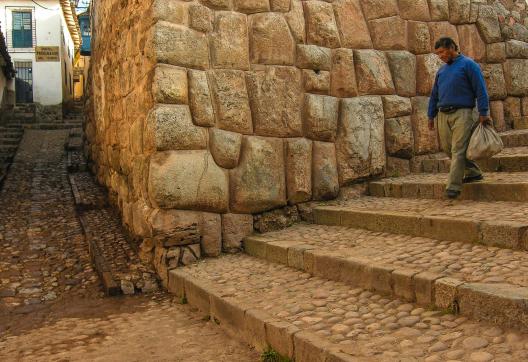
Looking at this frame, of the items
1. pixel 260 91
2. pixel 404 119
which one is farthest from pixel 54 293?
pixel 404 119

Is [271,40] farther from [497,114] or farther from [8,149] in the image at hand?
[8,149]

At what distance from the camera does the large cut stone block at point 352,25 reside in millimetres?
5637

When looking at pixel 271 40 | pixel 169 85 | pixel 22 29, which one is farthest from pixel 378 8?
pixel 22 29

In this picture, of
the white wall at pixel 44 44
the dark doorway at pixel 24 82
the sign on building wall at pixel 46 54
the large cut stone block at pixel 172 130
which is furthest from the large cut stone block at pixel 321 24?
the sign on building wall at pixel 46 54

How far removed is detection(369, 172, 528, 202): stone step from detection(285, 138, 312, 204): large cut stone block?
83 centimetres

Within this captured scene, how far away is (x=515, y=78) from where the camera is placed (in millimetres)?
6895

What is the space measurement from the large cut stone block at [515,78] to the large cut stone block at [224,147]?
4179mm

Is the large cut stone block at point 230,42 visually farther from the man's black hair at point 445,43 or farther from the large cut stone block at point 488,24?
the large cut stone block at point 488,24

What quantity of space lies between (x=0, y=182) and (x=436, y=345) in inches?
323

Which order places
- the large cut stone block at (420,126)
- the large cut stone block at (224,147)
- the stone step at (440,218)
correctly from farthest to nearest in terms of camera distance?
1. the large cut stone block at (420,126)
2. the large cut stone block at (224,147)
3. the stone step at (440,218)

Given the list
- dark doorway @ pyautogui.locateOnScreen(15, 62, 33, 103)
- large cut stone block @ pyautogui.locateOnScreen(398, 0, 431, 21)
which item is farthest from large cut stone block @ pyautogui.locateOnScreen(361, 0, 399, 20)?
dark doorway @ pyautogui.locateOnScreen(15, 62, 33, 103)

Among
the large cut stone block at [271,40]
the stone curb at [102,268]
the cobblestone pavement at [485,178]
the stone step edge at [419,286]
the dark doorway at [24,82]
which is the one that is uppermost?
the dark doorway at [24,82]

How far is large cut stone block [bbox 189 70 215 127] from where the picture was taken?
456cm

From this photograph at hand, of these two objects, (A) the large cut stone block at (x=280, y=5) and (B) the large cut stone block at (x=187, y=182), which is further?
(A) the large cut stone block at (x=280, y=5)
